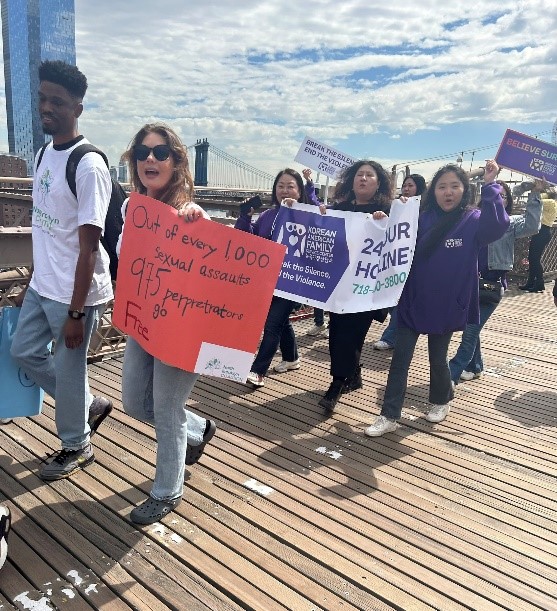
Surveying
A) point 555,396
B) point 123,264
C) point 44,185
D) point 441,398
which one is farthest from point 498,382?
point 44,185

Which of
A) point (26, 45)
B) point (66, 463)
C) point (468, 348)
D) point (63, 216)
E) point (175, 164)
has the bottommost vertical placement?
point (66, 463)

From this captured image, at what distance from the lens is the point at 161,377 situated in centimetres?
240

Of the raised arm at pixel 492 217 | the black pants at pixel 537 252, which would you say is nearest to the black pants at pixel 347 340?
the raised arm at pixel 492 217

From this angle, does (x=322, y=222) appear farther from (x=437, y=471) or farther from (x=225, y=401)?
(x=437, y=471)

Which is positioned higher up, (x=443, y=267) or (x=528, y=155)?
(x=528, y=155)

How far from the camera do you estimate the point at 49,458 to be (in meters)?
3.09

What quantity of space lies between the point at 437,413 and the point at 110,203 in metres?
2.73

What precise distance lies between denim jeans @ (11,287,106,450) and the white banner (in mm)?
1782

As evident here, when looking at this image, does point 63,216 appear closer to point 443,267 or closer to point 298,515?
point 298,515

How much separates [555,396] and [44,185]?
4.39m

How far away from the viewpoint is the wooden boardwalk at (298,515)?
2.20 metres

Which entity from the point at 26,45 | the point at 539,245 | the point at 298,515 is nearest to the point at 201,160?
the point at 539,245

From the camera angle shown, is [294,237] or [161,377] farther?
[294,237]

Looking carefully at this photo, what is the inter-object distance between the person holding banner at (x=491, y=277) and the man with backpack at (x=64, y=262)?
Answer: 10.5 feet
